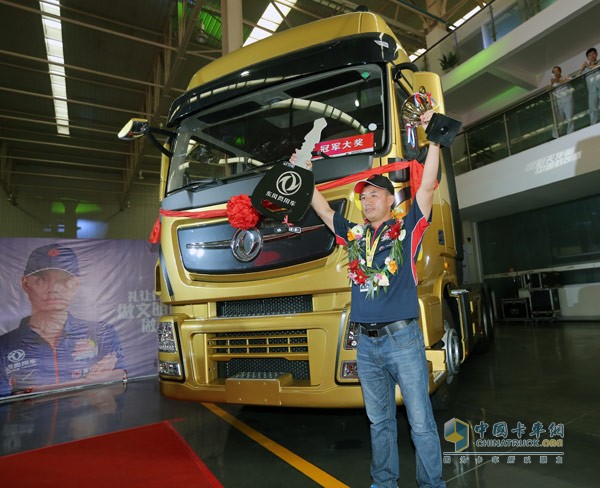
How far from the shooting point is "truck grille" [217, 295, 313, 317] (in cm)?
255

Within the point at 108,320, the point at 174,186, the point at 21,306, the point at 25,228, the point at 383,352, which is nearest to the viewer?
the point at 383,352

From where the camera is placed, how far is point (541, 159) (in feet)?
27.7

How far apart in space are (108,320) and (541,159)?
353 inches

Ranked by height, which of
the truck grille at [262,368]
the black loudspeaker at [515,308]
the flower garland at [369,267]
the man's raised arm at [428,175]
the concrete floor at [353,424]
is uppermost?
the man's raised arm at [428,175]

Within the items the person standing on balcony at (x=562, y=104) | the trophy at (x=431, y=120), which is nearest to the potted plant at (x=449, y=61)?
the person standing on balcony at (x=562, y=104)

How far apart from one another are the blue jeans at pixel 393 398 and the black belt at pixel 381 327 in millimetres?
15

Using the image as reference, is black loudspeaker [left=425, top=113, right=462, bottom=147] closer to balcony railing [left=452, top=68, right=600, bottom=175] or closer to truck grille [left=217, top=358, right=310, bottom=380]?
truck grille [left=217, top=358, right=310, bottom=380]

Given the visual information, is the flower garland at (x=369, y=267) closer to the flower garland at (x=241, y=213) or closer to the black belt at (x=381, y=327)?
the black belt at (x=381, y=327)

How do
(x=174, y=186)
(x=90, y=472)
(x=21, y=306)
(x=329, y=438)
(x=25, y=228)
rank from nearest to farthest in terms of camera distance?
(x=90, y=472)
(x=329, y=438)
(x=174, y=186)
(x=21, y=306)
(x=25, y=228)

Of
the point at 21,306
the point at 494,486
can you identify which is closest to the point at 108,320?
the point at 21,306

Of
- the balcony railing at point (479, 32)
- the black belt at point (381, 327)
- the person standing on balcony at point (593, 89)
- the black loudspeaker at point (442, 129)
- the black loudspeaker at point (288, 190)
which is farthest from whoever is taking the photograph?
the balcony railing at point (479, 32)

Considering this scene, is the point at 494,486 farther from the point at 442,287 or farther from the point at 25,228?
the point at 25,228

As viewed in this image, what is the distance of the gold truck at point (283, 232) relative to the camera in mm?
2385

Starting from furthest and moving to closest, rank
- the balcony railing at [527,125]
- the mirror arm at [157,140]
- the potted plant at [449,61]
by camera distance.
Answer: the potted plant at [449,61]
the balcony railing at [527,125]
the mirror arm at [157,140]
